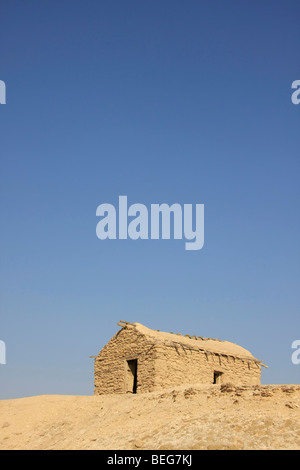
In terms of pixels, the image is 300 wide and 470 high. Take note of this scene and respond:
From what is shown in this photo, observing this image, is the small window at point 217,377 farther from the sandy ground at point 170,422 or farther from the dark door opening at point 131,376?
the sandy ground at point 170,422

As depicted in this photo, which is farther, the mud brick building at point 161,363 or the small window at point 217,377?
the small window at point 217,377

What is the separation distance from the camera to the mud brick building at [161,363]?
77.6 ft

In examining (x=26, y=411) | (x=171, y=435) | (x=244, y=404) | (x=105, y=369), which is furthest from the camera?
(x=105, y=369)

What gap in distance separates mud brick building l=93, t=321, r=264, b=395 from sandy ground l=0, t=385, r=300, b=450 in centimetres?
179

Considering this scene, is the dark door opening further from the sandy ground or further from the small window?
the small window

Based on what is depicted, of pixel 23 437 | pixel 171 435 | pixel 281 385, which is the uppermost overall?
pixel 281 385

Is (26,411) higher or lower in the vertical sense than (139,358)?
lower

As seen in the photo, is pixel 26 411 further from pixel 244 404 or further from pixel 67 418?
pixel 244 404

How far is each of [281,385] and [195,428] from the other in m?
3.84

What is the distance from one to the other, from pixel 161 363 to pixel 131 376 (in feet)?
9.06

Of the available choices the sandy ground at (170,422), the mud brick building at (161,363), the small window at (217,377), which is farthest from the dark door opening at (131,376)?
the small window at (217,377)

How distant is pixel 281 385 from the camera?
653 inches

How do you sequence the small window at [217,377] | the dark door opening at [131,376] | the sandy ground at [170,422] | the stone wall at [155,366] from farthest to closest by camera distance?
the small window at [217,377] → the dark door opening at [131,376] → the stone wall at [155,366] → the sandy ground at [170,422]
